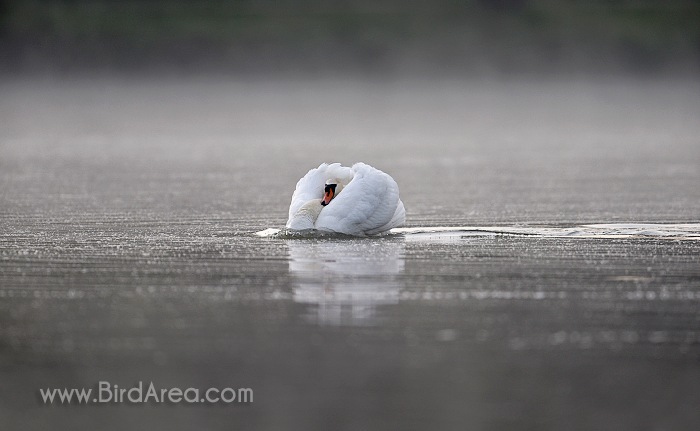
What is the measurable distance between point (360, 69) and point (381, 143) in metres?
24.0

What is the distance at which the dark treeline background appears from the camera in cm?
5000

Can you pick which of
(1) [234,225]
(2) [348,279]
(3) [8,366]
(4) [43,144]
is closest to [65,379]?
(3) [8,366]

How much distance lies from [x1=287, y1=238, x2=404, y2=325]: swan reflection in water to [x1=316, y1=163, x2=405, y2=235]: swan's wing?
0.45 ft

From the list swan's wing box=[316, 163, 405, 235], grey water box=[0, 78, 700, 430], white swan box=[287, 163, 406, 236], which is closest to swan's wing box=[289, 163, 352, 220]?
white swan box=[287, 163, 406, 236]

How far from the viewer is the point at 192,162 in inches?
830

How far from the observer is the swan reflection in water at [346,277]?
8.31 meters

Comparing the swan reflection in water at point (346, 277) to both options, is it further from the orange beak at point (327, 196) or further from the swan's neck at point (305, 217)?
the orange beak at point (327, 196)

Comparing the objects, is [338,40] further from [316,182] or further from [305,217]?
[305,217]

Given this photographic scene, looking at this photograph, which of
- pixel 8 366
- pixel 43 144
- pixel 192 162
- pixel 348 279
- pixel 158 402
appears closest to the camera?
pixel 158 402

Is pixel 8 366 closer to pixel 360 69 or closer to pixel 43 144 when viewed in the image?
pixel 43 144

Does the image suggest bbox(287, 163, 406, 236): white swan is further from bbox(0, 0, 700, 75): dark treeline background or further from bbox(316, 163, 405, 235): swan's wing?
bbox(0, 0, 700, 75): dark treeline background

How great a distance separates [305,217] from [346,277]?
71.9 inches

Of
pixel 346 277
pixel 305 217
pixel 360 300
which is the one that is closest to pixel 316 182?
pixel 305 217

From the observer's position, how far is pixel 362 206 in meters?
10.9
